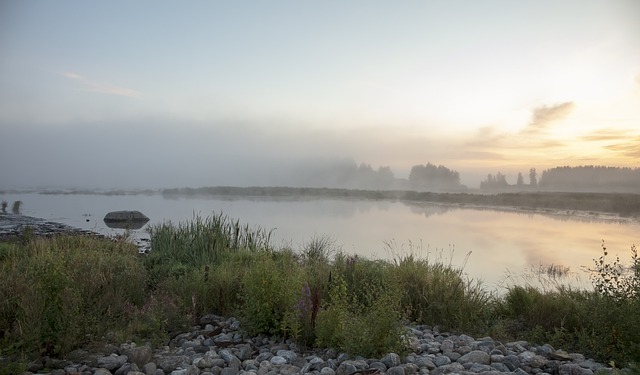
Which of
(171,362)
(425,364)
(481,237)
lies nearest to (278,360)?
(171,362)

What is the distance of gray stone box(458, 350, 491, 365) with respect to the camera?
4199 mm

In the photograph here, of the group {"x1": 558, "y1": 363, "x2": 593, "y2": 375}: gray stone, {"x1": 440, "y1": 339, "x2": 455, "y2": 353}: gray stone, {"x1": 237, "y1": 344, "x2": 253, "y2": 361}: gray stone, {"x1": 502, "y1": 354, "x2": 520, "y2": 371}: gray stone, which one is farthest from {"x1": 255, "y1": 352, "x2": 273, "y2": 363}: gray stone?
{"x1": 558, "y1": 363, "x2": 593, "y2": 375}: gray stone

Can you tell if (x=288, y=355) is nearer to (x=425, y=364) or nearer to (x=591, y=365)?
(x=425, y=364)

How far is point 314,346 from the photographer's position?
452cm

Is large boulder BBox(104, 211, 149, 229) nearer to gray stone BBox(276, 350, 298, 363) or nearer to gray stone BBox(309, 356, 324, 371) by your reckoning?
gray stone BBox(276, 350, 298, 363)

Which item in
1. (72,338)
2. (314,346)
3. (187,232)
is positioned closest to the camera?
(72,338)

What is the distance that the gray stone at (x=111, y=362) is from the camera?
3910 mm

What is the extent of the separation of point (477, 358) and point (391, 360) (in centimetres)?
93

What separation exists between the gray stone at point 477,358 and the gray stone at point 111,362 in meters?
3.10

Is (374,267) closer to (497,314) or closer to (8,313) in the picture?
(497,314)

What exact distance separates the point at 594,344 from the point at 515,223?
56.9 ft

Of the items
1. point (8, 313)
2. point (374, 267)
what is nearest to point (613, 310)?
point (374, 267)

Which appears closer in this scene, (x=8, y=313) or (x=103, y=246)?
(x=8, y=313)

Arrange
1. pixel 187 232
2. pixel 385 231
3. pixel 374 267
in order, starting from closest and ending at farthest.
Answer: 1. pixel 374 267
2. pixel 187 232
3. pixel 385 231
